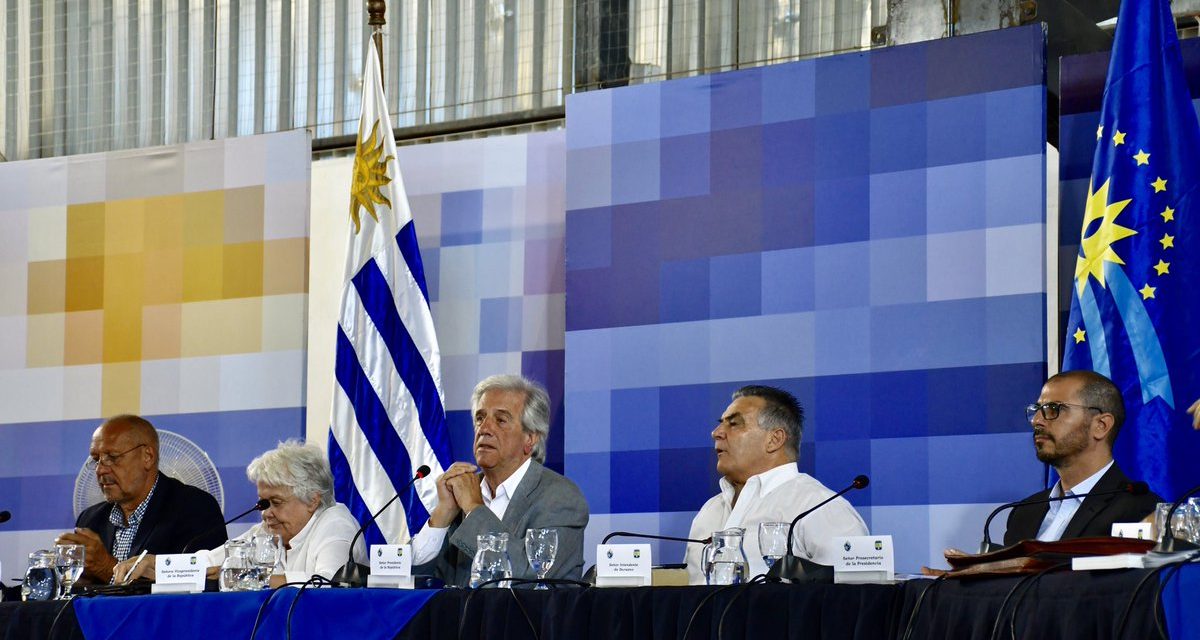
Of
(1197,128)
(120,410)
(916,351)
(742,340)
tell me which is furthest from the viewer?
(120,410)

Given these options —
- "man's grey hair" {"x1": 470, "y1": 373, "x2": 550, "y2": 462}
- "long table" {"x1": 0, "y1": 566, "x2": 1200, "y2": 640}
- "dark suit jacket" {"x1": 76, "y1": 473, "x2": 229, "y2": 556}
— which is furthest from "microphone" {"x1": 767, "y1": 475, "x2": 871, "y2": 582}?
"dark suit jacket" {"x1": 76, "y1": 473, "x2": 229, "y2": 556}

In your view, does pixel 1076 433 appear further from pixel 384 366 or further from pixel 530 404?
pixel 384 366

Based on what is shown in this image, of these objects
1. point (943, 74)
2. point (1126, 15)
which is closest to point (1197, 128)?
point (1126, 15)

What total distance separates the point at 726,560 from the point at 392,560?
72cm

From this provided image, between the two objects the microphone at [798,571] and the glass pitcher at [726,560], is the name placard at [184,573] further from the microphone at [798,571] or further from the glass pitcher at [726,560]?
the microphone at [798,571]

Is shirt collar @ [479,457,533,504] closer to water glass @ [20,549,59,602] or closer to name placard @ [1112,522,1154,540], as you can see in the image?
water glass @ [20,549,59,602]

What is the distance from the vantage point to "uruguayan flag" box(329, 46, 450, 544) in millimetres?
5160

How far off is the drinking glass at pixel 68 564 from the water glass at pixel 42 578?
2 cm

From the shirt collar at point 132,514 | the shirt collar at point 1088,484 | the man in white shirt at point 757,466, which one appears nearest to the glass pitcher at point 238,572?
the man in white shirt at point 757,466

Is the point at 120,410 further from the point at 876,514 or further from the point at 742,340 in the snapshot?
the point at 876,514

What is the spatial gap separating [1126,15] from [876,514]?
5.06ft

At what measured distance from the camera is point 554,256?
5426 mm

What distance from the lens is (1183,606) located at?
2049mm

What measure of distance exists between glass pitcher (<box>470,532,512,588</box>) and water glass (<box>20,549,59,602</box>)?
1.06 m
